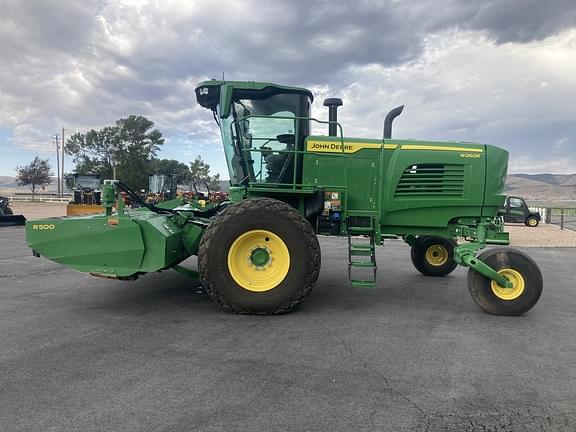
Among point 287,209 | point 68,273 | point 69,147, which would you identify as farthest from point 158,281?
point 69,147

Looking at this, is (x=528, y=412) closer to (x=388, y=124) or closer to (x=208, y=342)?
(x=208, y=342)

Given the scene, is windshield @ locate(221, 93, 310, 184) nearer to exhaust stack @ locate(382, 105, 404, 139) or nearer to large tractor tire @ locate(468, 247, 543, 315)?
exhaust stack @ locate(382, 105, 404, 139)

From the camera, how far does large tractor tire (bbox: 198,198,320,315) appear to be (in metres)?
4.95

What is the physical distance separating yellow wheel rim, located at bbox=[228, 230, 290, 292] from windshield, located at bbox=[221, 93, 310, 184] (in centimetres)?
109

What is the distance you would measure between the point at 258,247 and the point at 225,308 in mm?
805

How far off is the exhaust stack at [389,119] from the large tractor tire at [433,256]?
2.35 m

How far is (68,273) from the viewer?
7.58m

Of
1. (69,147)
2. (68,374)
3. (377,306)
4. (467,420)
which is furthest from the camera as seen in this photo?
(69,147)

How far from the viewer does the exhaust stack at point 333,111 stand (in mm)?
5809

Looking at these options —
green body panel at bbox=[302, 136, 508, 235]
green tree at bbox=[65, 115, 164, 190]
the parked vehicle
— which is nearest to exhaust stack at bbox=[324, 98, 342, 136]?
green body panel at bbox=[302, 136, 508, 235]

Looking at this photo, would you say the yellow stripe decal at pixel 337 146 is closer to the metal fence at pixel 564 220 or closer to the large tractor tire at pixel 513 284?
the large tractor tire at pixel 513 284

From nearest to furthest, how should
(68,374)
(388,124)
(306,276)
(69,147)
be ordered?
(68,374), (306,276), (388,124), (69,147)

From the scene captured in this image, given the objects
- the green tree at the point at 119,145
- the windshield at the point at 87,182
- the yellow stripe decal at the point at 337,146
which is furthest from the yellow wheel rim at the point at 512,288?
the green tree at the point at 119,145

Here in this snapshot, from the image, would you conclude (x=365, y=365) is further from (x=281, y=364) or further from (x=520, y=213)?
(x=520, y=213)
